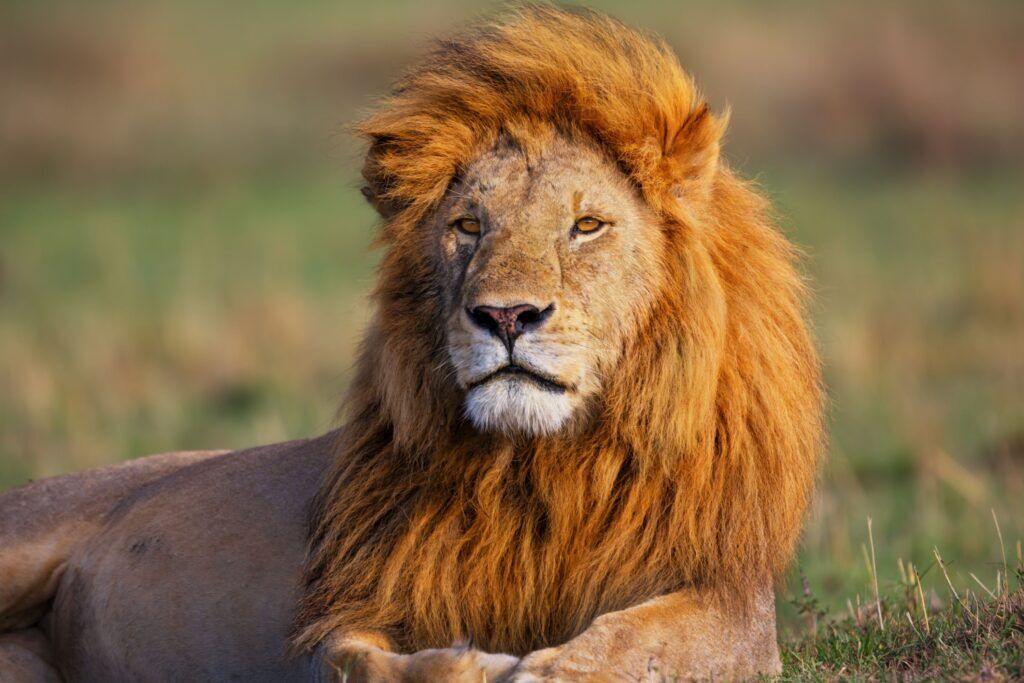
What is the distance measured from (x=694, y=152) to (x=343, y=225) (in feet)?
51.1

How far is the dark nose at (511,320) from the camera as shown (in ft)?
13.9

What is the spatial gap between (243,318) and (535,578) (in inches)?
376

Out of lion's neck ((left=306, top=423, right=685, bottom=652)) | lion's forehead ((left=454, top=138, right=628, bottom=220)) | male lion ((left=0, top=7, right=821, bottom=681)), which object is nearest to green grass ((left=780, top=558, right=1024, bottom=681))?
male lion ((left=0, top=7, right=821, bottom=681))

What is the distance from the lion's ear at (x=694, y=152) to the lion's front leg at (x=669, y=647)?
4.02 feet

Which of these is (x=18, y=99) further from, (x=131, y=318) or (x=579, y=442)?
(x=579, y=442)

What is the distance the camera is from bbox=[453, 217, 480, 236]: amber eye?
15.3 feet

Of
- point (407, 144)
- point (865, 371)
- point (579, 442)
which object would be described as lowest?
point (865, 371)

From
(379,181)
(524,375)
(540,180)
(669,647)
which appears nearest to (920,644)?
(669,647)

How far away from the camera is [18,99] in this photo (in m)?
25.8

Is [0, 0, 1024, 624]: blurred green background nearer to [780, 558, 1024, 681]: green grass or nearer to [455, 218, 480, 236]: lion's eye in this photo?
[455, 218, 480, 236]: lion's eye

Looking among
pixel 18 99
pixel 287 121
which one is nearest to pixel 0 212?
pixel 18 99

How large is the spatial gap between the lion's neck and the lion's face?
24 centimetres

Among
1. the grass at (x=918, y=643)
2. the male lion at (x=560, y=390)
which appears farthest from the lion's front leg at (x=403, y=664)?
the grass at (x=918, y=643)

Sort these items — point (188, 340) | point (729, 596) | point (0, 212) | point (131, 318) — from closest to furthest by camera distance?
point (729, 596), point (188, 340), point (131, 318), point (0, 212)
